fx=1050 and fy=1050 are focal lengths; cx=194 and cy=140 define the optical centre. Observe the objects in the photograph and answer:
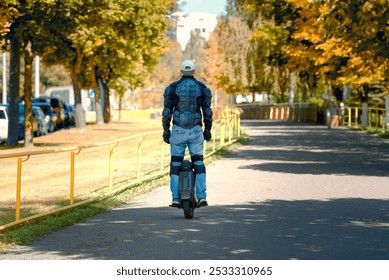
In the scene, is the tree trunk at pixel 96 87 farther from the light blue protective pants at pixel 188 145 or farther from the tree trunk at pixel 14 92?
the light blue protective pants at pixel 188 145

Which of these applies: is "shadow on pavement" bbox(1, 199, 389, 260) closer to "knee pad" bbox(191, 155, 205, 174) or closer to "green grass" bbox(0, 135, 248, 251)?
"green grass" bbox(0, 135, 248, 251)

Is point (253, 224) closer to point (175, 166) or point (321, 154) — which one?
point (175, 166)

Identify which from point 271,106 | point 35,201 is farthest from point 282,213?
point 271,106

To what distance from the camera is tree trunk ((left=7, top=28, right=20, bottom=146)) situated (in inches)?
1537

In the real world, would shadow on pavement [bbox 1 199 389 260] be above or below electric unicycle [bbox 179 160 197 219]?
below

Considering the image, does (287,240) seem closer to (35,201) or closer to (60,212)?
(60,212)

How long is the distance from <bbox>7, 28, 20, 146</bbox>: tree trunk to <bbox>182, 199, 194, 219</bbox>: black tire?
1024 inches

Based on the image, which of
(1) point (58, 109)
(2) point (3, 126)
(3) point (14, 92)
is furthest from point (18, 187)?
(1) point (58, 109)

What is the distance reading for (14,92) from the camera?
4047 centimetres

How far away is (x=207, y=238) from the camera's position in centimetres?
1167

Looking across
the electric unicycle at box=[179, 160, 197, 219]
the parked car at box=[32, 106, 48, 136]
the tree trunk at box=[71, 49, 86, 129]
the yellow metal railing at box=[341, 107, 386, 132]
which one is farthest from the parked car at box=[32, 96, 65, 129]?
the electric unicycle at box=[179, 160, 197, 219]

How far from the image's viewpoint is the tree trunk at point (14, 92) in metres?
39.0

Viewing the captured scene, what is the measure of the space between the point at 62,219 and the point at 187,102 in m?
2.31

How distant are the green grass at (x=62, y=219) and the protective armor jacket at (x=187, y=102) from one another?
77.9 inches
